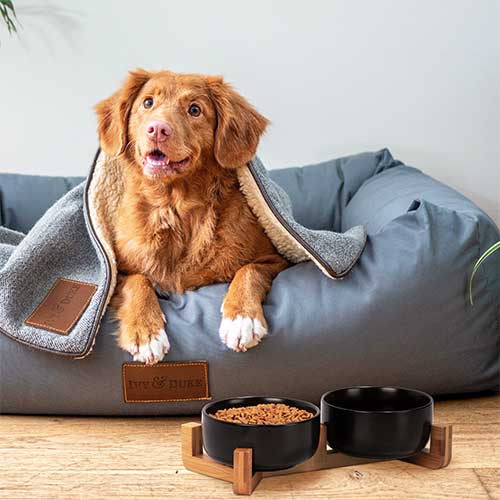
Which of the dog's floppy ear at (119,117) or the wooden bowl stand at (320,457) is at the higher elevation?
the dog's floppy ear at (119,117)

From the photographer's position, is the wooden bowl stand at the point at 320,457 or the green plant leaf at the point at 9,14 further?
the green plant leaf at the point at 9,14

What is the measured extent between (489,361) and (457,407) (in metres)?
0.14

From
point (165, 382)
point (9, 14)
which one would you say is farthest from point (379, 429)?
point (9, 14)

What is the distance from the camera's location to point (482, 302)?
1.95m

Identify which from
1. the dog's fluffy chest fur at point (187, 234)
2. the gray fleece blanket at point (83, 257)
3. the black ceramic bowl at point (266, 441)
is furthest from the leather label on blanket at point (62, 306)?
the black ceramic bowl at point (266, 441)

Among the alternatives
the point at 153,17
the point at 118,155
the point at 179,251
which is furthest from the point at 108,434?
the point at 153,17

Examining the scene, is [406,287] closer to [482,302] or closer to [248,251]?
[482,302]

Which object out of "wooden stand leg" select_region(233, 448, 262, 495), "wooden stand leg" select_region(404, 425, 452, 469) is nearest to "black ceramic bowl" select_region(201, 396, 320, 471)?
"wooden stand leg" select_region(233, 448, 262, 495)

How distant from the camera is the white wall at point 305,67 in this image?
3.11m

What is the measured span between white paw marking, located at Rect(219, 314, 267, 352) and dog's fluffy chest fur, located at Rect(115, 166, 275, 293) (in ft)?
0.81

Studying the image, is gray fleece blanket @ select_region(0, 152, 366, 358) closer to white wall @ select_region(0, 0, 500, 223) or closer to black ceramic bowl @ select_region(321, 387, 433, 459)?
black ceramic bowl @ select_region(321, 387, 433, 459)

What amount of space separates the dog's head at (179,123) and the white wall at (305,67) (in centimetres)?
119

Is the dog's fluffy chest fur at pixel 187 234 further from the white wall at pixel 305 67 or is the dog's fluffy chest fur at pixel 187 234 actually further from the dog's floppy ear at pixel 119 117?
the white wall at pixel 305 67

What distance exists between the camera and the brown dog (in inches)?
74.6
